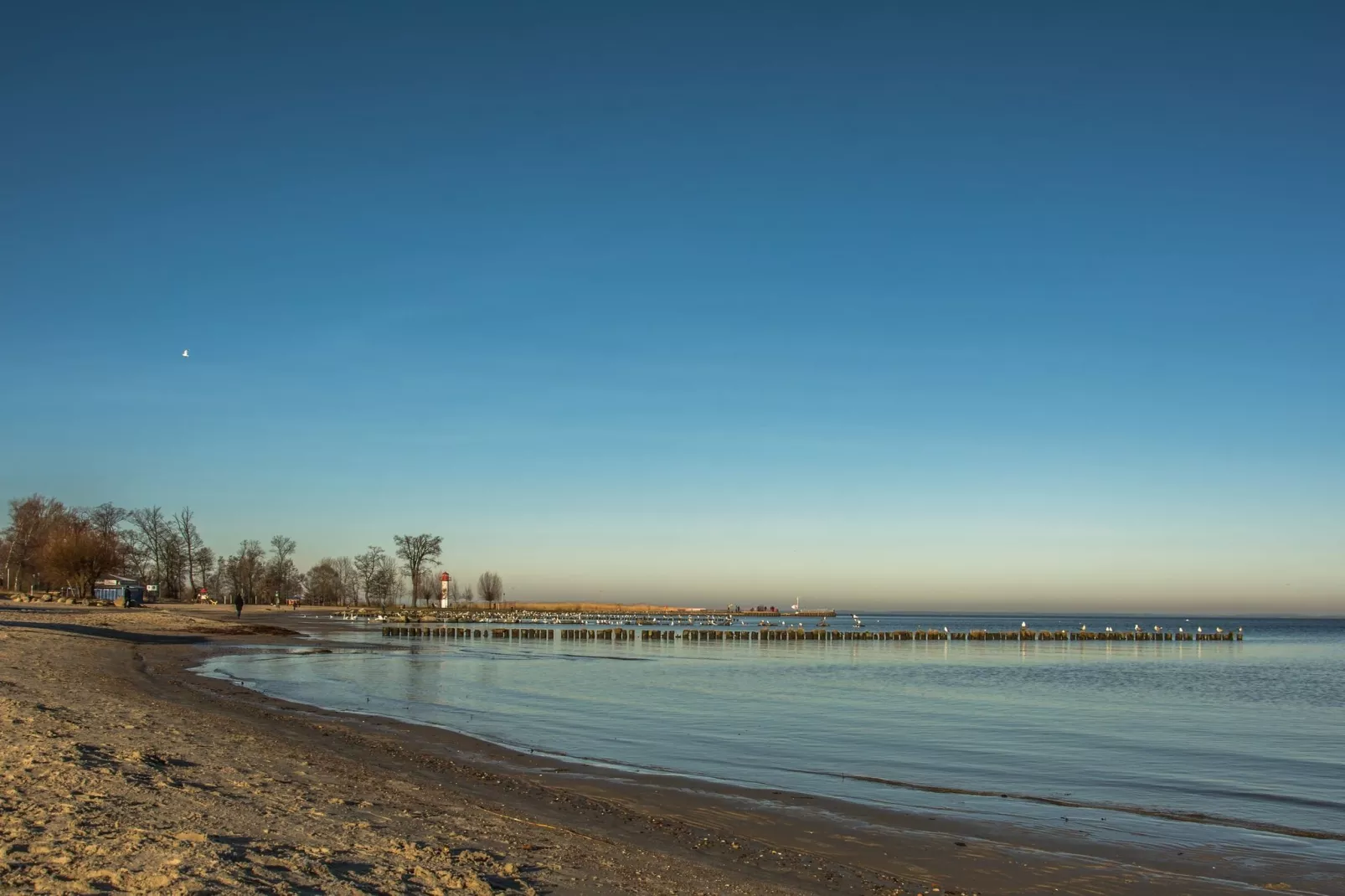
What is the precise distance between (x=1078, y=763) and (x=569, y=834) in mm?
13794

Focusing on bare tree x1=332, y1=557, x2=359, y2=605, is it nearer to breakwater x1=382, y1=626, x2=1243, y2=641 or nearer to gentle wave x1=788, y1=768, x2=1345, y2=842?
breakwater x1=382, y1=626, x2=1243, y2=641

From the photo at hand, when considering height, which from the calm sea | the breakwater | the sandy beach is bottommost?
the breakwater

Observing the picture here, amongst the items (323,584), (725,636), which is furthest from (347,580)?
(725,636)

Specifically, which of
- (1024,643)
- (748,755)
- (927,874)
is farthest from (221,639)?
(1024,643)

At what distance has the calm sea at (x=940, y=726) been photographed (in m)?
16.1

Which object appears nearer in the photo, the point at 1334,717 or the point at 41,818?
the point at 41,818

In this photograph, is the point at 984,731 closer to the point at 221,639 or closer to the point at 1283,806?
the point at 1283,806

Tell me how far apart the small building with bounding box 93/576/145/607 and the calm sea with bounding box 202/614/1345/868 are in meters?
44.6

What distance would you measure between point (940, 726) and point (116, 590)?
88.3 metres

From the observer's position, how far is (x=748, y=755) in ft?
67.6

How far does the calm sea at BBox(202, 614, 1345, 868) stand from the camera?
1612cm

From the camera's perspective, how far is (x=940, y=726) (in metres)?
26.6

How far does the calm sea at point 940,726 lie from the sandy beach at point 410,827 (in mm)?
2314

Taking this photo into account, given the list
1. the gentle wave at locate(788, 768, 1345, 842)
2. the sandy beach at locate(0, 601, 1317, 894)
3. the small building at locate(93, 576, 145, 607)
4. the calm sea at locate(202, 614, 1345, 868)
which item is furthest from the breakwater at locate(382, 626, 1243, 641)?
the gentle wave at locate(788, 768, 1345, 842)
